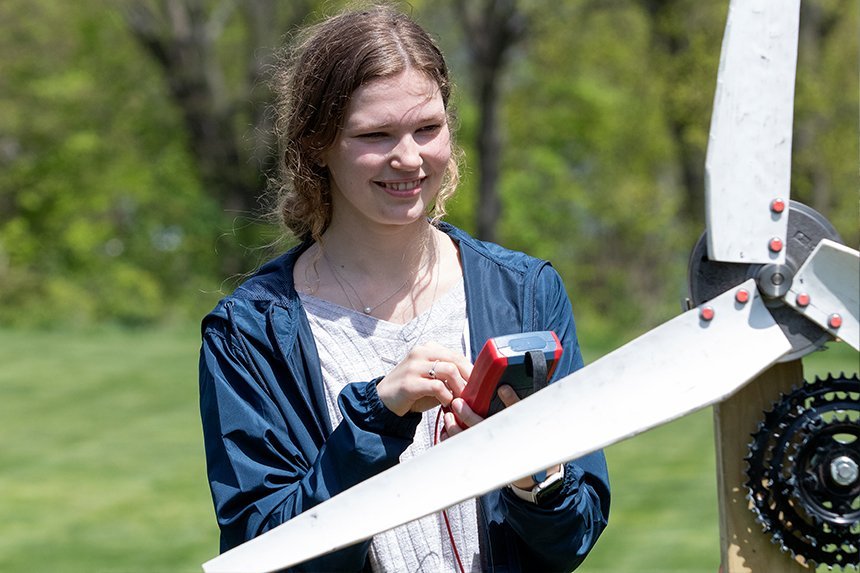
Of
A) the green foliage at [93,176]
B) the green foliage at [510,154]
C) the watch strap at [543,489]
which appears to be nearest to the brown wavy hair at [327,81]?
the watch strap at [543,489]

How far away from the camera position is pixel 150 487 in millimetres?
10992

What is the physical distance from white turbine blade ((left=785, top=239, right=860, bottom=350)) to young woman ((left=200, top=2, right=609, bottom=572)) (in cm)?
66

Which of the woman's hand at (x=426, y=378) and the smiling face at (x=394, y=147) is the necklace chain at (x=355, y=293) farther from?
the woman's hand at (x=426, y=378)

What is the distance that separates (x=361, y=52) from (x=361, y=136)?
7.6 inches

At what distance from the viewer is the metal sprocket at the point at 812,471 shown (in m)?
2.47

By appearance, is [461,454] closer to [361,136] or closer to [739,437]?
[739,437]

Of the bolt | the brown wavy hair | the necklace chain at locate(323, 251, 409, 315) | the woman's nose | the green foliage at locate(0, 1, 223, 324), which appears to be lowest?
the bolt

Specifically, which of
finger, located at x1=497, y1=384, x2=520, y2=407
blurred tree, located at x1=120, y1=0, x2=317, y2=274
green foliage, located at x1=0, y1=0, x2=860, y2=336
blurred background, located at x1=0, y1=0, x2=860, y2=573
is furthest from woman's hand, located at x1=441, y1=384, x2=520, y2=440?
blurred tree, located at x1=120, y1=0, x2=317, y2=274

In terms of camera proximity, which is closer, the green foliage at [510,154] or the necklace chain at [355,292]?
the necklace chain at [355,292]

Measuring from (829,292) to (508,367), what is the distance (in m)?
0.63

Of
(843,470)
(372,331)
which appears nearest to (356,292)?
(372,331)

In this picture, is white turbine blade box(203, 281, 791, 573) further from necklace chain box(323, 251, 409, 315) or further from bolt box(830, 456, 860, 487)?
necklace chain box(323, 251, 409, 315)

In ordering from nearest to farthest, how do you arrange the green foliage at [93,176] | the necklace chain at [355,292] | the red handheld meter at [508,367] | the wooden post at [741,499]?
the red handheld meter at [508,367], the wooden post at [741,499], the necklace chain at [355,292], the green foliage at [93,176]

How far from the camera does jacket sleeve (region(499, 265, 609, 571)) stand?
268 centimetres
